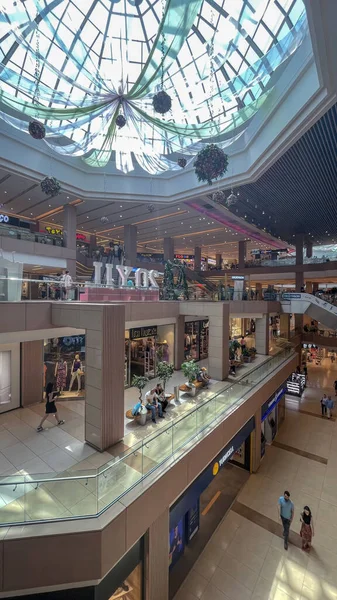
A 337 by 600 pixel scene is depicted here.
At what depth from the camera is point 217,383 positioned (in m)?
11.5

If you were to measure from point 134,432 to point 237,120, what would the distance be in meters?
13.4

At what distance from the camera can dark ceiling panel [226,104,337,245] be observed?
1216 cm

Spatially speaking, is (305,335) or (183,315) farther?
(305,335)

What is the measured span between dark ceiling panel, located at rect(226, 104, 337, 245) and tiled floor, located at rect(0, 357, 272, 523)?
1140 centimetres

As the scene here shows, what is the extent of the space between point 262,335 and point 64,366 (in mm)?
12693

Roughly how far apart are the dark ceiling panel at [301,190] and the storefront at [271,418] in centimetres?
1216

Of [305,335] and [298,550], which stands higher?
[305,335]

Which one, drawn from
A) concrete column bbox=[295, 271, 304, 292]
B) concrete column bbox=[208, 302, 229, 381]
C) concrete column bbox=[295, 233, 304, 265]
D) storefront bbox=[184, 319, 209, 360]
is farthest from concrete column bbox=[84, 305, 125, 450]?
concrete column bbox=[295, 233, 304, 265]

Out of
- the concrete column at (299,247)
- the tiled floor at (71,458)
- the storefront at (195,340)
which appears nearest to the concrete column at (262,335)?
the storefront at (195,340)

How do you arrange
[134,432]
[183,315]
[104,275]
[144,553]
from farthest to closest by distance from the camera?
1. [183,315]
2. [104,275]
3. [134,432]
4. [144,553]

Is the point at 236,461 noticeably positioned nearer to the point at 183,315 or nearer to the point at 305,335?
the point at 183,315

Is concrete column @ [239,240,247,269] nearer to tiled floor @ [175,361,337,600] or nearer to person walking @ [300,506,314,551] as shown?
tiled floor @ [175,361,337,600]

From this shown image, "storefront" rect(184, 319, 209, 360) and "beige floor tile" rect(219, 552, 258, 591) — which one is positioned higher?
"storefront" rect(184, 319, 209, 360)

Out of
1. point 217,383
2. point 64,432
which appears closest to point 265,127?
point 217,383
